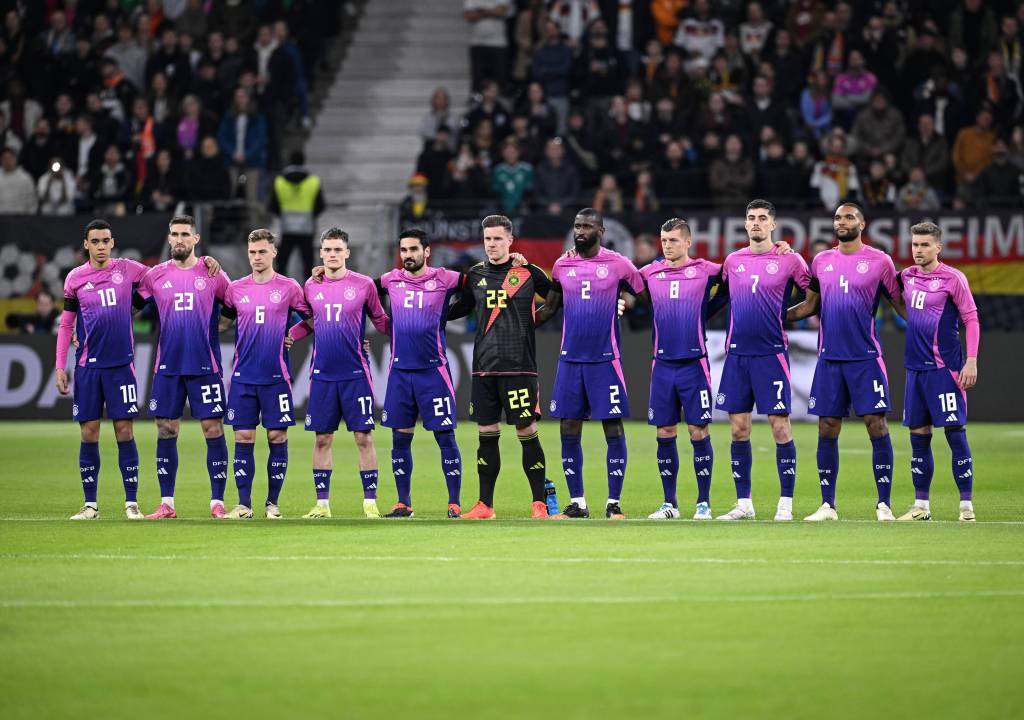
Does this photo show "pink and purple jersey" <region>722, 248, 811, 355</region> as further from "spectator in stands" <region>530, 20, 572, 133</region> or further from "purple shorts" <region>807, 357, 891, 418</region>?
"spectator in stands" <region>530, 20, 572, 133</region>

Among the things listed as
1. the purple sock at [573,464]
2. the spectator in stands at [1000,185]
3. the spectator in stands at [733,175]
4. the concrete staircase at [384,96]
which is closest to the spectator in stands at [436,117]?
the concrete staircase at [384,96]

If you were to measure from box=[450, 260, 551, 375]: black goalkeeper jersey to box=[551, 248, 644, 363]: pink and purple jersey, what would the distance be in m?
0.27

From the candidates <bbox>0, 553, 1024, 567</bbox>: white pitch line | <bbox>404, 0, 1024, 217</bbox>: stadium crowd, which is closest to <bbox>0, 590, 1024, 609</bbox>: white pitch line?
<bbox>0, 553, 1024, 567</bbox>: white pitch line

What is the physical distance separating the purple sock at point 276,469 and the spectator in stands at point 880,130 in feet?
49.9

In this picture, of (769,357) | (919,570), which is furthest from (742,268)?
(919,570)

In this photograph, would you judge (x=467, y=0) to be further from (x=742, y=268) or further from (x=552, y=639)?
(x=552, y=639)

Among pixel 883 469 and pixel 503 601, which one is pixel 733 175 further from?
pixel 503 601

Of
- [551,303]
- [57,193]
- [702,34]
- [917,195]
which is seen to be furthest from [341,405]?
[702,34]

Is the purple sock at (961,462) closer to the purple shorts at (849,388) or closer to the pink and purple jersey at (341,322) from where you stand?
the purple shorts at (849,388)

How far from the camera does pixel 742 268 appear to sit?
46.6 ft

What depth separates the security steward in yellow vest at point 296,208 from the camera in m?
25.9

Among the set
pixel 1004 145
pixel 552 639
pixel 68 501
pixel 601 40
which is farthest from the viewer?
pixel 601 40

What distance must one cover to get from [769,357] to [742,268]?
788 mm

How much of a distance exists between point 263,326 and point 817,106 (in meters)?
15.9
